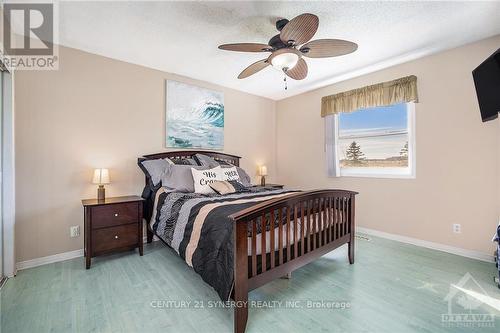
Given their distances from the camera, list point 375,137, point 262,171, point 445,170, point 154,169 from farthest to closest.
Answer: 1. point 262,171
2. point 375,137
3. point 154,169
4. point 445,170

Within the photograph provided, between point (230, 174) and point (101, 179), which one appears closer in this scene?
point (101, 179)

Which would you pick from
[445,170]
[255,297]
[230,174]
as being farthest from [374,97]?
[255,297]

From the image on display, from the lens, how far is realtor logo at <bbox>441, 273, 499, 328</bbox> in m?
1.59

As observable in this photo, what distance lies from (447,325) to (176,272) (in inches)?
88.2

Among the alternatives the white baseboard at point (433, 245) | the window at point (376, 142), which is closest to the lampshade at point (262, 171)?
the window at point (376, 142)

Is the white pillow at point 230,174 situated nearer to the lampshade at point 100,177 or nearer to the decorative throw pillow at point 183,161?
the decorative throw pillow at point 183,161

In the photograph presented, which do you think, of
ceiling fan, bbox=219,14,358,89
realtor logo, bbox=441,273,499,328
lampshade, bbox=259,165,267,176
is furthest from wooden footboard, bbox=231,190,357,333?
lampshade, bbox=259,165,267,176

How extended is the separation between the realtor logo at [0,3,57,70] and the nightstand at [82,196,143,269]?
158 cm

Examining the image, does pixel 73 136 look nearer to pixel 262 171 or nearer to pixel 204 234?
pixel 204 234

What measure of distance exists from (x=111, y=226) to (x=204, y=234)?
4.64ft

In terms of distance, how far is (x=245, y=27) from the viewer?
2.33m

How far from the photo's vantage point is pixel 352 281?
7.08ft

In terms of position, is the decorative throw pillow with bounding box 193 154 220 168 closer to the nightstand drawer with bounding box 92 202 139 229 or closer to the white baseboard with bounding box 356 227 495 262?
the nightstand drawer with bounding box 92 202 139 229

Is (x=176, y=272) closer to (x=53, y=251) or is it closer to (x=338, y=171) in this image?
(x=53, y=251)
